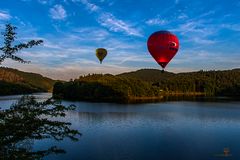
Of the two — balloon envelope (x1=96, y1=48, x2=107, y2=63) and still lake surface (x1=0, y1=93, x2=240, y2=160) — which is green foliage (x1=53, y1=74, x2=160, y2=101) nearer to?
balloon envelope (x1=96, y1=48, x2=107, y2=63)

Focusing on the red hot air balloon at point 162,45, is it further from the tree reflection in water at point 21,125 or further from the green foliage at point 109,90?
the green foliage at point 109,90

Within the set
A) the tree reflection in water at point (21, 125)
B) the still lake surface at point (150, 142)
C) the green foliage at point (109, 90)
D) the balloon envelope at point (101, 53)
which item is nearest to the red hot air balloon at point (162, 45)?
the still lake surface at point (150, 142)

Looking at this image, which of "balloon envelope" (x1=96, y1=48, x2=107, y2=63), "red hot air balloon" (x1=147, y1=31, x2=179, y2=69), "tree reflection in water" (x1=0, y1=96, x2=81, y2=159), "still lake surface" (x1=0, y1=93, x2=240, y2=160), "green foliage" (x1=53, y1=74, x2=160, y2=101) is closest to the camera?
"tree reflection in water" (x1=0, y1=96, x2=81, y2=159)

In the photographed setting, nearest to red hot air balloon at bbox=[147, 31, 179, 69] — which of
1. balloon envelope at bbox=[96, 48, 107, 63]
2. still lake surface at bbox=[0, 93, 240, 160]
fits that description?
still lake surface at bbox=[0, 93, 240, 160]

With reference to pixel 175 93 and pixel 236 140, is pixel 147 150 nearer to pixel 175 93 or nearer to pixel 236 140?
pixel 236 140

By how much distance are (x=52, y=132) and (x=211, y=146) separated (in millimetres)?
22779

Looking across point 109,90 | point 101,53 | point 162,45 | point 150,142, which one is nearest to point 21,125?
point 150,142

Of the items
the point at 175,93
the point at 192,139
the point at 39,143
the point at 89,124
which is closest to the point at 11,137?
the point at 39,143

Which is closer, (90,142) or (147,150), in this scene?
→ (147,150)

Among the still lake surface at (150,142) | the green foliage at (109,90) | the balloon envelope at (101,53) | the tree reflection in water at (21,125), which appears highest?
the balloon envelope at (101,53)

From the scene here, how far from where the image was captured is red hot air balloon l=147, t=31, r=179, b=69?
97.7ft

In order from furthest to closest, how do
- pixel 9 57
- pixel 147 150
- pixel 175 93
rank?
pixel 175 93
pixel 147 150
pixel 9 57

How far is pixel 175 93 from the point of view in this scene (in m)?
154

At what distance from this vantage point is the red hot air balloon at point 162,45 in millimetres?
29766
